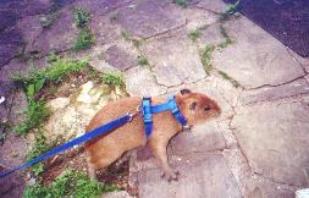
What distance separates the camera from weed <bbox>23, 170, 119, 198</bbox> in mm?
4336

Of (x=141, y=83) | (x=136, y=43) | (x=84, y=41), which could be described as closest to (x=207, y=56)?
(x=141, y=83)

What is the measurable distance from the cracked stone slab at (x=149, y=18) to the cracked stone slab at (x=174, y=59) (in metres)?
0.28

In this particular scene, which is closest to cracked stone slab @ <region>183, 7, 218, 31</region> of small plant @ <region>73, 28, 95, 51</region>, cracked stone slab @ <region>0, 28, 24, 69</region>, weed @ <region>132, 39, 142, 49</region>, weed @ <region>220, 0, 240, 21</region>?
weed @ <region>220, 0, 240, 21</region>

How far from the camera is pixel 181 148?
4.68 m

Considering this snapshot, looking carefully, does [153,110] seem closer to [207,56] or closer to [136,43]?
[207,56]

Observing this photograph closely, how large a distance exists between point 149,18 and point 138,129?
276cm

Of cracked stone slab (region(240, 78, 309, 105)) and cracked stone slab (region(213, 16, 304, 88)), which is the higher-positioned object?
cracked stone slab (region(213, 16, 304, 88))

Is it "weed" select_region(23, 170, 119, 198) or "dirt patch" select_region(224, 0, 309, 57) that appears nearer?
"weed" select_region(23, 170, 119, 198)

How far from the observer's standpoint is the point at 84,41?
6.20 m

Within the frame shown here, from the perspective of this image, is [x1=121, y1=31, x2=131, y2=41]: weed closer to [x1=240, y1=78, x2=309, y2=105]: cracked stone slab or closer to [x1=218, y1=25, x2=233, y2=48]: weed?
[x1=218, y1=25, x2=233, y2=48]: weed

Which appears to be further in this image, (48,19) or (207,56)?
(48,19)

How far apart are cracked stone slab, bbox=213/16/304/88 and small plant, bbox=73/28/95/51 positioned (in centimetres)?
211

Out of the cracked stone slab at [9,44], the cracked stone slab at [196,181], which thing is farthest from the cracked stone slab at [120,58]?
the cracked stone slab at [196,181]

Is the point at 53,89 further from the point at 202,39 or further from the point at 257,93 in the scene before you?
the point at 257,93
